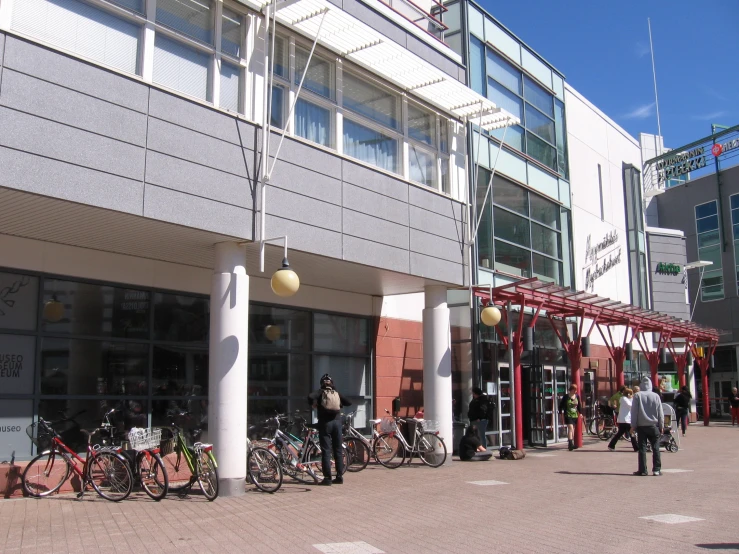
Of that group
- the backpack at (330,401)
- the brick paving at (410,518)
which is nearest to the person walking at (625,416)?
the brick paving at (410,518)

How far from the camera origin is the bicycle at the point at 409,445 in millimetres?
13594

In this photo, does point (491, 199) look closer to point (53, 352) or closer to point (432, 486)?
point (432, 486)

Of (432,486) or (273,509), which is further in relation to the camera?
(432,486)

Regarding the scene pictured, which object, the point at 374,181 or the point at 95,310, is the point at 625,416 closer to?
the point at 374,181

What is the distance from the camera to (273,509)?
905 centimetres

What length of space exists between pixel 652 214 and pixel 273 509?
37038 millimetres

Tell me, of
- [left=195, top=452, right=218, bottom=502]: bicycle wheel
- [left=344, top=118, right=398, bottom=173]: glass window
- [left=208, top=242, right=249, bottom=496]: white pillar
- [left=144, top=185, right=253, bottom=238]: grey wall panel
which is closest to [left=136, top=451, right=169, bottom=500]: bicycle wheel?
[left=195, top=452, right=218, bottom=502]: bicycle wheel

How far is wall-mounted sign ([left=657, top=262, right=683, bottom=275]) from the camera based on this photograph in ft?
96.2

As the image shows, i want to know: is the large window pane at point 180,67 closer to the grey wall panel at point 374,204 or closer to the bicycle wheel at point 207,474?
the grey wall panel at point 374,204

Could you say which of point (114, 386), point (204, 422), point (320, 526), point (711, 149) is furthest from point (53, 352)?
point (711, 149)

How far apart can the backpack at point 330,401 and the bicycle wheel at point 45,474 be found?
3.53 meters

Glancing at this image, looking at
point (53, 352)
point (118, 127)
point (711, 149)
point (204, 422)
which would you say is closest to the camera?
point (118, 127)

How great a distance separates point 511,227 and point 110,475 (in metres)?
13.0

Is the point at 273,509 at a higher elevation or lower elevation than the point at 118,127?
lower
